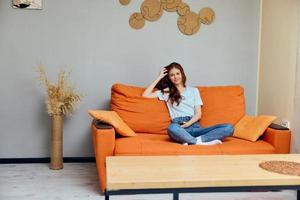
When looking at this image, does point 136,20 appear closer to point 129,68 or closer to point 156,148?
point 129,68

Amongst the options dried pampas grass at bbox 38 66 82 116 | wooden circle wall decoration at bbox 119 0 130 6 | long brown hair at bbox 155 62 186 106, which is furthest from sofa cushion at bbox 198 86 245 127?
dried pampas grass at bbox 38 66 82 116

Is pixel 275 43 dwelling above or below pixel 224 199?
above

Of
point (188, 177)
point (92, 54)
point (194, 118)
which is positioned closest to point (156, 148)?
point (194, 118)

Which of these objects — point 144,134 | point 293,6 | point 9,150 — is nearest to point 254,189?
point 144,134

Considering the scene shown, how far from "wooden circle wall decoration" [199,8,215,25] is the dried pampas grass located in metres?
1.55

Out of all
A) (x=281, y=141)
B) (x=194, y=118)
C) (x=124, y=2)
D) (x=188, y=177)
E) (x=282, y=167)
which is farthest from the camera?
(x=124, y=2)

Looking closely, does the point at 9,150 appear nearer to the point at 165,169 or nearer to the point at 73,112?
the point at 73,112

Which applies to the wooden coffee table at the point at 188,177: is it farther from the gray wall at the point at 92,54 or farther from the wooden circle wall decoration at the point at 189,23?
the wooden circle wall decoration at the point at 189,23

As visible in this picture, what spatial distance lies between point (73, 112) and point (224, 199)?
184cm

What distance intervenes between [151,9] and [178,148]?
1.68 m

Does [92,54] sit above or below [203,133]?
above

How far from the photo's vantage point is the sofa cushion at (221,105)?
12.0 feet

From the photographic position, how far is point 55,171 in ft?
12.3

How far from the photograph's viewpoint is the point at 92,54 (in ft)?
13.2
